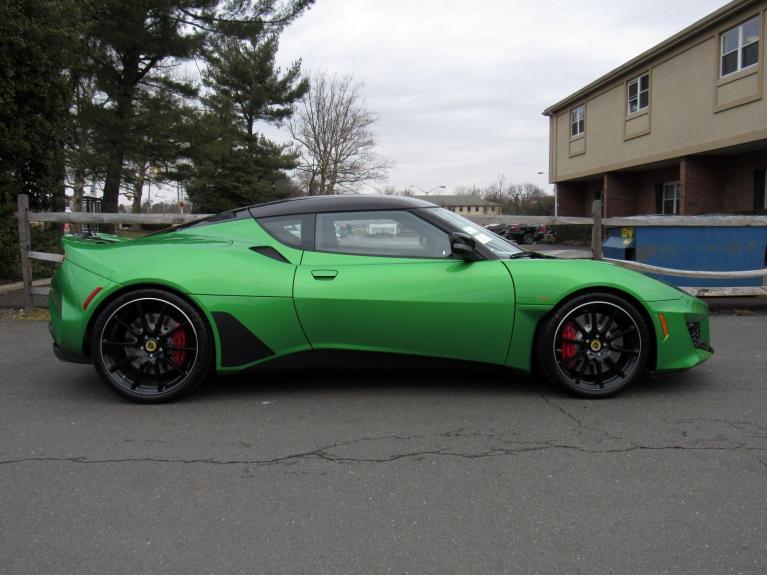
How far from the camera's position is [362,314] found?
4.06 meters

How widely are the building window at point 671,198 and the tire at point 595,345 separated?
22135mm

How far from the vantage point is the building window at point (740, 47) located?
18.1 m

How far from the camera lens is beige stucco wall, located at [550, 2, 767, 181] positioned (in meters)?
18.3

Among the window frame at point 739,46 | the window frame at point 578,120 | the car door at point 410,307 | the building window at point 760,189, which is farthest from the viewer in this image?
the window frame at point 578,120

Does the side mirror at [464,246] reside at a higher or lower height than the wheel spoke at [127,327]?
higher

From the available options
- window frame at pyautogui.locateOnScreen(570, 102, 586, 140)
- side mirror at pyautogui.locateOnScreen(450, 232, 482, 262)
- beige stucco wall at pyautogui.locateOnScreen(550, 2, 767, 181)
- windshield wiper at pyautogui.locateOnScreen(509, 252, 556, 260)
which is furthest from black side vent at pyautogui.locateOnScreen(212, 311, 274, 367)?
window frame at pyautogui.locateOnScreen(570, 102, 586, 140)

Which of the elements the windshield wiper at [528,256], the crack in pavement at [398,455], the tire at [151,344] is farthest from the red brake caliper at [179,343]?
→ the windshield wiper at [528,256]

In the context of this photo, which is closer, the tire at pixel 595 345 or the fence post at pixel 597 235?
the tire at pixel 595 345

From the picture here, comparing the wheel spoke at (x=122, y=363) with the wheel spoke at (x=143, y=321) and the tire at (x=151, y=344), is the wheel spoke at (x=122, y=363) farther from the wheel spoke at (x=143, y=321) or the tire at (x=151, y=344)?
the wheel spoke at (x=143, y=321)

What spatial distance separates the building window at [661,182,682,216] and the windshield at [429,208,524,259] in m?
21.9

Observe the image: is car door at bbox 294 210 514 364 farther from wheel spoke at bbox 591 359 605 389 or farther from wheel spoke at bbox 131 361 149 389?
wheel spoke at bbox 131 361 149 389

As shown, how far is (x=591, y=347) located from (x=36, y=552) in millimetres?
3211

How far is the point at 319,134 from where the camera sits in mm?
44625

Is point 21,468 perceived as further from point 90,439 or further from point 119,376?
point 119,376
